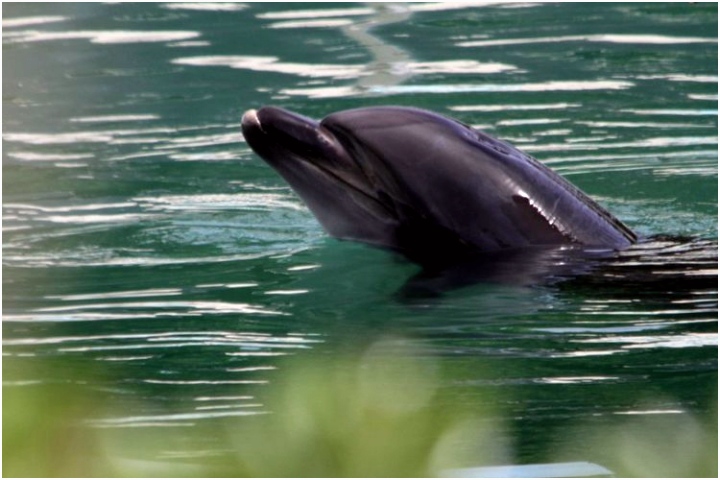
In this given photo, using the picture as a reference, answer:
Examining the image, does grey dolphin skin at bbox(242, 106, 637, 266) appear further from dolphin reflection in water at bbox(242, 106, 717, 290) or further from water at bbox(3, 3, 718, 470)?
water at bbox(3, 3, 718, 470)

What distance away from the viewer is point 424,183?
6910 mm

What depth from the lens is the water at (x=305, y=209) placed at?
5707 millimetres

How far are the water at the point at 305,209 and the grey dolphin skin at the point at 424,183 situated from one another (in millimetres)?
251

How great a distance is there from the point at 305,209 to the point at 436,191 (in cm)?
196

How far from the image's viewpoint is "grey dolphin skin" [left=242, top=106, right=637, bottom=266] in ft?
22.6

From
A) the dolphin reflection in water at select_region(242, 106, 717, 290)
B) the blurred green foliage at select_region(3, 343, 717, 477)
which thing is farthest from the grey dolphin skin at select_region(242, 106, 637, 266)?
the blurred green foliage at select_region(3, 343, 717, 477)

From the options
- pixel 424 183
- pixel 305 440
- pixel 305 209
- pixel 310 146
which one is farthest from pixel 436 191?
pixel 305 440

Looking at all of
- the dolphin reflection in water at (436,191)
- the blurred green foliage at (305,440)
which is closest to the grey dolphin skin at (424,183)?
the dolphin reflection in water at (436,191)

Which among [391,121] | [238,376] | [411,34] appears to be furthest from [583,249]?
[411,34]

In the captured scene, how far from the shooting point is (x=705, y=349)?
19.5 feet

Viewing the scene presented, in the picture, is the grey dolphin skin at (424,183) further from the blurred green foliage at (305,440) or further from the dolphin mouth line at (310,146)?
the blurred green foliage at (305,440)

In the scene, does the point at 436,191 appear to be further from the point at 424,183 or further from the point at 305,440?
the point at 305,440

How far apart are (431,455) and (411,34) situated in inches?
514

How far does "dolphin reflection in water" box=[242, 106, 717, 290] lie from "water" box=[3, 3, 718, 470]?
188mm
